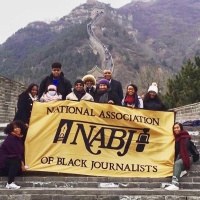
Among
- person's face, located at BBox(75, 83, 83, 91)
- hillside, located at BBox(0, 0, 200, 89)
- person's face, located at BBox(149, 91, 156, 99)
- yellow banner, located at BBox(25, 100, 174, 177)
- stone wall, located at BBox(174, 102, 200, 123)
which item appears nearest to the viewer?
yellow banner, located at BBox(25, 100, 174, 177)

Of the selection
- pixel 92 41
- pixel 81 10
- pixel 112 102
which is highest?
pixel 81 10

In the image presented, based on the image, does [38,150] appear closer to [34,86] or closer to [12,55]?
[34,86]

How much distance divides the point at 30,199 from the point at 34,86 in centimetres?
249

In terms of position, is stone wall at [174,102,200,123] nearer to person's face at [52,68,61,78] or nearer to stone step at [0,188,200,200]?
person's face at [52,68,61,78]

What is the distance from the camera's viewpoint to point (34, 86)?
29.2 feet

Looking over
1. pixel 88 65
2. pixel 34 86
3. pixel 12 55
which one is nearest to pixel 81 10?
pixel 12 55

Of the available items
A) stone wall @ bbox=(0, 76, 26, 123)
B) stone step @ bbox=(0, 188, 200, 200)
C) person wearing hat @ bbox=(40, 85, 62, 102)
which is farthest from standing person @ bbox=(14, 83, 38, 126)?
stone wall @ bbox=(0, 76, 26, 123)

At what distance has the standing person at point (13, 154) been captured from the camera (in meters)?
7.70

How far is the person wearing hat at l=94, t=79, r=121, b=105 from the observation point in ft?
29.2

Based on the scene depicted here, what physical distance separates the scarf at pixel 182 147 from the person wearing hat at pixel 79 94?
1.82 metres

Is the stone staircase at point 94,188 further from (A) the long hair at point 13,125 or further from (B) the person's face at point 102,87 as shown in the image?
(B) the person's face at point 102,87

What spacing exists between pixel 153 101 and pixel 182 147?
135 centimetres

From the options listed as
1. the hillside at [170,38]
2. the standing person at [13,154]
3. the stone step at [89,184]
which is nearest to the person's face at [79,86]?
the standing person at [13,154]

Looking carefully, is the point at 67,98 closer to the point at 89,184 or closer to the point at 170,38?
the point at 89,184
